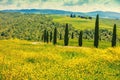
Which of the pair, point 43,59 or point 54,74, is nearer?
point 54,74

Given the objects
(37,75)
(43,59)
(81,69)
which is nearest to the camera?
(37,75)

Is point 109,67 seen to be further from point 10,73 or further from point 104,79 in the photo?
point 10,73

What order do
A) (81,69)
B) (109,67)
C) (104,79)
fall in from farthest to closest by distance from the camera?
(109,67)
(81,69)
(104,79)

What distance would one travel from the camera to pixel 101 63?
16844mm

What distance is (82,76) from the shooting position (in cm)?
1273

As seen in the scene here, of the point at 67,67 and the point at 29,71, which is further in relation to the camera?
the point at 67,67

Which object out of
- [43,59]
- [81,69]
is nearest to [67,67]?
[81,69]

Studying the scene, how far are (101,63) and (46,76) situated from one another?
17.5 ft

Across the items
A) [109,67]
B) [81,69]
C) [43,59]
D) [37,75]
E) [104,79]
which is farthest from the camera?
[43,59]

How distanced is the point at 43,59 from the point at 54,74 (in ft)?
19.3

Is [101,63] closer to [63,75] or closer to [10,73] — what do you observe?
[63,75]

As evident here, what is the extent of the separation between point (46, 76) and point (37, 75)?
0.46m

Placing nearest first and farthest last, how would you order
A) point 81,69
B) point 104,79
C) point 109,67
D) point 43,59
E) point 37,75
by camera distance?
point 37,75, point 104,79, point 81,69, point 109,67, point 43,59

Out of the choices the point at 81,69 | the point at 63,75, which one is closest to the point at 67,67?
the point at 81,69
